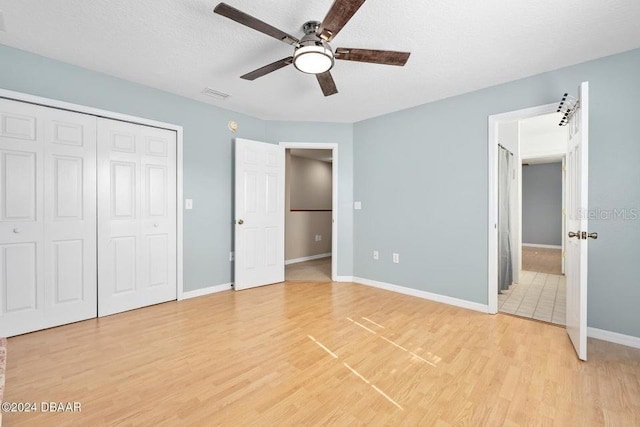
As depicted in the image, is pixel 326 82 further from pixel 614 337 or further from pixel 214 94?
pixel 614 337

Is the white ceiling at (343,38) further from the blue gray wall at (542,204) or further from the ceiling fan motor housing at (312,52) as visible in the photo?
the blue gray wall at (542,204)

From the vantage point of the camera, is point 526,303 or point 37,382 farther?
point 526,303

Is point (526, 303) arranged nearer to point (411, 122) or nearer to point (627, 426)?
point (627, 426)

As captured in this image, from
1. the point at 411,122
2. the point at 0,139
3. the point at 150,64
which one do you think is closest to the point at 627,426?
the point at 411,122

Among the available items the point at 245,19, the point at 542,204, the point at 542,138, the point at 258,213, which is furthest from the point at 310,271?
the point at 542,204

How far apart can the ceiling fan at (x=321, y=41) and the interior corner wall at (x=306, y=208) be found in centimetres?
365

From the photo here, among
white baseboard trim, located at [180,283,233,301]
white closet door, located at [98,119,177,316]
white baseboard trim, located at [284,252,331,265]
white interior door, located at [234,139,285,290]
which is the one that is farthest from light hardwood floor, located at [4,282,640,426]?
white baseboard trim, located at [284,252,331,265]

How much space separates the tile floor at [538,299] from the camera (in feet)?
9.89

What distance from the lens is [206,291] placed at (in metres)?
3.68

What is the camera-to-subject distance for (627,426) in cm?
148

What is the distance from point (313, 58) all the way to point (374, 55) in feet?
1.43

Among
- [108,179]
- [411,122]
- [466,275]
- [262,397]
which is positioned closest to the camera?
[262,397]

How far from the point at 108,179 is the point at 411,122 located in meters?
3.52

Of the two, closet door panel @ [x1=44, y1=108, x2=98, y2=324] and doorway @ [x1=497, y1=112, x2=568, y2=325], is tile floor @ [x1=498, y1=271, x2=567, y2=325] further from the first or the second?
closet door panel @ [x1=44, y1=108, x2=98, y2=324]
